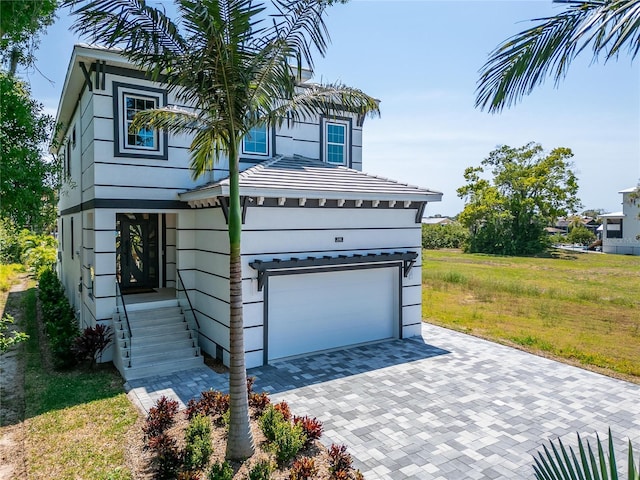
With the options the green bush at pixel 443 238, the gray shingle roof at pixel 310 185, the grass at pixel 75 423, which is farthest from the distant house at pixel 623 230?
the grass at pixel 75 423

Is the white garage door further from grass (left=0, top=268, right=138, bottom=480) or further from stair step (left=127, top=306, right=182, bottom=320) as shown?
grass (left=0, top=268, right=138, bottom=480)

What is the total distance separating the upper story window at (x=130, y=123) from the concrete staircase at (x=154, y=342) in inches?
152

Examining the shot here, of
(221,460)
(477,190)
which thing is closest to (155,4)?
(221,460)

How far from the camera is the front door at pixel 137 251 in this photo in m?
12.7

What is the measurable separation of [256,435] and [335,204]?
19.4ft

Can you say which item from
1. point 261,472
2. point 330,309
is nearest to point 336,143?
point 330,309

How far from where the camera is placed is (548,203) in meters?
46.5

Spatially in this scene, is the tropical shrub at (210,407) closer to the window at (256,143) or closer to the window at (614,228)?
the window at (256,143)

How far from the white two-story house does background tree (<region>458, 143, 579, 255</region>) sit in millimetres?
38288

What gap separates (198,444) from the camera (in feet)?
18.7

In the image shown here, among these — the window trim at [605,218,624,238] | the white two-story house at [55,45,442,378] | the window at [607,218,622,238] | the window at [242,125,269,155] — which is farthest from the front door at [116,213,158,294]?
the window at [607,218,622,238]

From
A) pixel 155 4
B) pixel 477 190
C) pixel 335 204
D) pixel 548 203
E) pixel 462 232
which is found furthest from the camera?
pixel 462 232

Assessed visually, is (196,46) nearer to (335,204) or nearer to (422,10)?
(422,10)

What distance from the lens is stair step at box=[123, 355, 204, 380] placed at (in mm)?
9141
